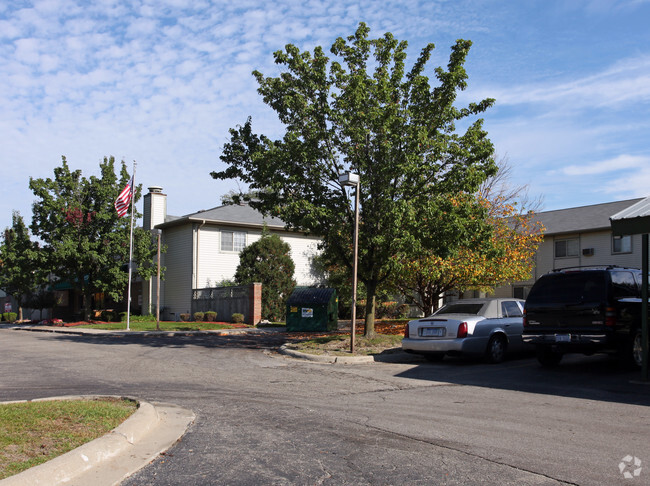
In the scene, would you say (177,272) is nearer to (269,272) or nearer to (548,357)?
(269,272)

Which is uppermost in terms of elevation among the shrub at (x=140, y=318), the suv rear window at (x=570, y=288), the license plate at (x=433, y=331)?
the suv rear window at (x=570, y=288)

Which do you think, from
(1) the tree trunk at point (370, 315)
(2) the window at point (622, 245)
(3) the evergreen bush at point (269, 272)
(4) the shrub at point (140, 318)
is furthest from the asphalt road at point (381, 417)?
(2) the window at point (622, 245)

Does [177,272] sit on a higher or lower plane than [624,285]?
higher

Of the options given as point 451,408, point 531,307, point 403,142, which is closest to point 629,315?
point 531,307

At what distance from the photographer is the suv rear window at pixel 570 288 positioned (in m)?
10.8

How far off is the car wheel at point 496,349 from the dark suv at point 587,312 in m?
1.24

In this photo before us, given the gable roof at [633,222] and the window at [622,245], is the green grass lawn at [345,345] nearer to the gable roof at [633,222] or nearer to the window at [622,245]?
the gable roof at [633,222]

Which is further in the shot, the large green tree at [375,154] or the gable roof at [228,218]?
the gable roof at [228,218]

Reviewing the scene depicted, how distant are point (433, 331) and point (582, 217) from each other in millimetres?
26436

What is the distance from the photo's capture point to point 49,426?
5.95 metres

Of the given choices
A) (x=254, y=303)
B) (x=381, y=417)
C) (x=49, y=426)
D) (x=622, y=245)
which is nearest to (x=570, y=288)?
(x=381, y=417)

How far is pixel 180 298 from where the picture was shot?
108 feet

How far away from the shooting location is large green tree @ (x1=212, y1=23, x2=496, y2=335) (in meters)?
15.3

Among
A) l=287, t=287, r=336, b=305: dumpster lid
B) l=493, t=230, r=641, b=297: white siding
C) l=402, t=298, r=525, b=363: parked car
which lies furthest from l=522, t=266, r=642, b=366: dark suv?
l=493, t=230, r=641, b=297: white siding
